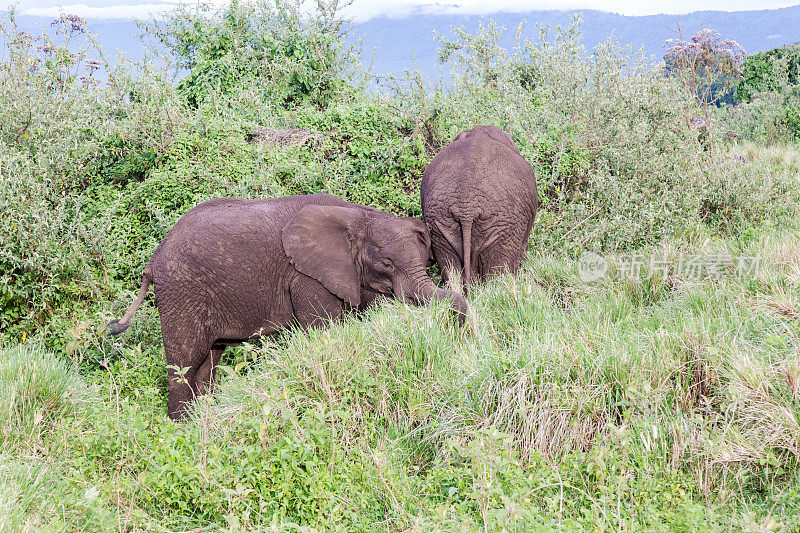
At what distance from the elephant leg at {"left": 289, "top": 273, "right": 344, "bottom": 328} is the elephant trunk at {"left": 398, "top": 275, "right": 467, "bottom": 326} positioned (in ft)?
2.00

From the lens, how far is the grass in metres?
3.54

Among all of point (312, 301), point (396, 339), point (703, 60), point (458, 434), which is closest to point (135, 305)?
point (312, 301)

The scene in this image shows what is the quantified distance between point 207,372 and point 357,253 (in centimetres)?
169

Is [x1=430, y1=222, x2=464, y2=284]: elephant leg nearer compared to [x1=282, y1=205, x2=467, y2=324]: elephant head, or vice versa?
[x1=282, y1=205, x2=467, y2=324]: elephant head

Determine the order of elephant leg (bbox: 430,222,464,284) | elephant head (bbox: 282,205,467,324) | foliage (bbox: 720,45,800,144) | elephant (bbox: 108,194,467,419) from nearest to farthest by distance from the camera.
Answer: elephant (bbox: 108,194,467,419) < elephant head (bbox: 282,205,467,324) < elephant leg (bbox: 430,222,464,284) < foliage (bbox: 720,45,800,144)

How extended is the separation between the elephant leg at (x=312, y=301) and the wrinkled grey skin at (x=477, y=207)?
113cm

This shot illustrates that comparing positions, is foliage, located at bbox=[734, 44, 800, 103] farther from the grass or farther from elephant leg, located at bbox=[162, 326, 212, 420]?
elephant leg, located at bbox=[162, 326, 212, 420]

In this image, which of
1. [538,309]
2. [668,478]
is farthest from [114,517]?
[538,309]

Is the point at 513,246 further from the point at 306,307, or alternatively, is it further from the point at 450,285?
the point at 306,307

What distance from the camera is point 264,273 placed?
A: 593cm

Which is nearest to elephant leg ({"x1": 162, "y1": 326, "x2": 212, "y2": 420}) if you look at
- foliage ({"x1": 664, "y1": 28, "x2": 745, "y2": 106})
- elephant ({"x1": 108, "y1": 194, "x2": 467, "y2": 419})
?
elephant ({"x1": 108, "y1": 194, "x2": 467, "y2": 419})

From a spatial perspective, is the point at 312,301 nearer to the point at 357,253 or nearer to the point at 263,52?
the point at 357,253

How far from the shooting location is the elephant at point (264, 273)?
574 centimetres

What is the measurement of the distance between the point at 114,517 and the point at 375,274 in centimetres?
292
